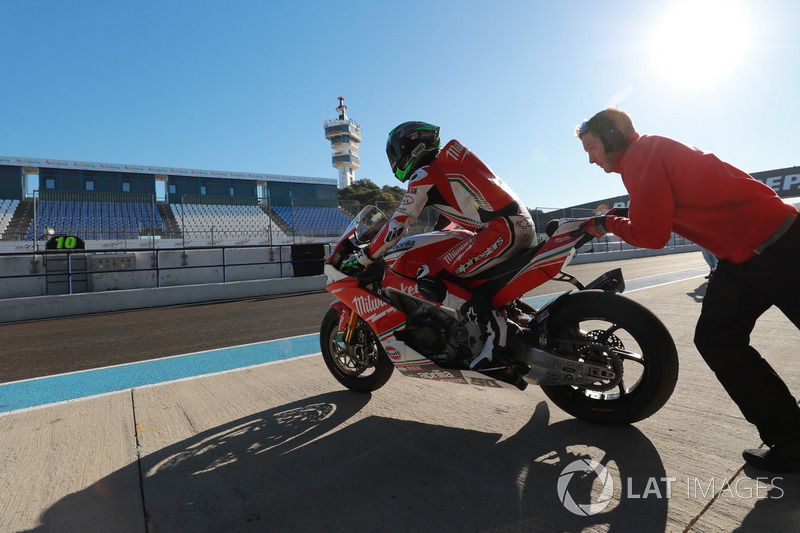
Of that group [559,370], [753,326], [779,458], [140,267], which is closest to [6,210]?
[140,267]

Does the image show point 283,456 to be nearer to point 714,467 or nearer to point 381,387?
point 381,387

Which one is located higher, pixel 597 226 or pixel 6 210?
pixel 6 210

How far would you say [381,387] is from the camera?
3258mm

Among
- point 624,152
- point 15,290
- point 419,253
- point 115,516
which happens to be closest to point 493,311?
point 419,253

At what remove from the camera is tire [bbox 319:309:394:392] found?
10.0 feet

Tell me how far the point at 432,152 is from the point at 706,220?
1.63m

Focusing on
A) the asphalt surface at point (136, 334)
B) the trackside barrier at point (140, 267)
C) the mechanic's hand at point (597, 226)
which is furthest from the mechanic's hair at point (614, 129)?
the trackside barrier at point (140, 267)

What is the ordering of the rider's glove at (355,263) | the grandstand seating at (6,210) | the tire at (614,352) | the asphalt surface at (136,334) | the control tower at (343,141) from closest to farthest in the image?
the tire at (614,352) < the rider's glove at (355,263) < the asphalt surface at (136,334) < the grandstand seating at (6,210) < the control tower at (343,141)

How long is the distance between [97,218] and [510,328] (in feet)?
118

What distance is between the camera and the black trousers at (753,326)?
1770mm

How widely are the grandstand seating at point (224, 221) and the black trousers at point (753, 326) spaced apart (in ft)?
48.4

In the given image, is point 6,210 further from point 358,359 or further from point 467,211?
point 467,211

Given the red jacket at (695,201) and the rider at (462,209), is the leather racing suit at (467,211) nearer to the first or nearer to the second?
the rider at (462,209)

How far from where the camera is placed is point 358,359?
311 centimetres
